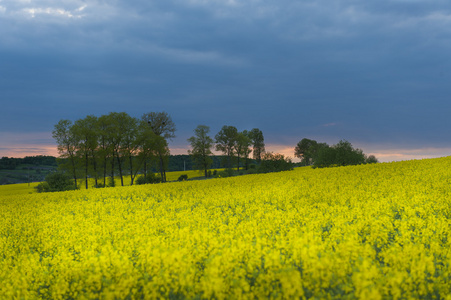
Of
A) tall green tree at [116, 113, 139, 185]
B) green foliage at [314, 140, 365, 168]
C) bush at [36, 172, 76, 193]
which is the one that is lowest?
bush at [36, 172, 76, 193]

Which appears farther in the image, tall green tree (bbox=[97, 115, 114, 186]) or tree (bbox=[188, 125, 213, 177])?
tree (bbox=[188, 125, 213, 177])

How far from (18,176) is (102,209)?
119694mm

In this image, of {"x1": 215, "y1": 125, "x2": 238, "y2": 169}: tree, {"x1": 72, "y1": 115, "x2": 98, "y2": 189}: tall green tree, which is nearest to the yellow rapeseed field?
{"x1": 72, "y1": 115, "x2": 98, "y2": 189}: tall green tree

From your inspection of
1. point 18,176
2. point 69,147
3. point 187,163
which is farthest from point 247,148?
point 18,176

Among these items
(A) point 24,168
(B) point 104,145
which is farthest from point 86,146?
(A) point 24,168

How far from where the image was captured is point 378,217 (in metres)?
10.6

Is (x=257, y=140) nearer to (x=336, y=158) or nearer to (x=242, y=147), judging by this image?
(x=242, y=147)

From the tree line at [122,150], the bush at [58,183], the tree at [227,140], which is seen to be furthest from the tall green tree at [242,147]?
the bush at [58,183]

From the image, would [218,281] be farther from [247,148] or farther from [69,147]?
[247,148]

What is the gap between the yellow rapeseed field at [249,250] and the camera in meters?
5.73

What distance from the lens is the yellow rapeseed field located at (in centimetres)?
573

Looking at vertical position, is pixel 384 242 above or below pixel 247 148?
below

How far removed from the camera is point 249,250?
24.3 feet

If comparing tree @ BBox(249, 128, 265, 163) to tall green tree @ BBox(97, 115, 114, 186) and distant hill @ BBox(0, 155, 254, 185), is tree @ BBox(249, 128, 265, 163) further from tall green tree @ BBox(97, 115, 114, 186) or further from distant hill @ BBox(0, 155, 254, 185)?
tall green tree @ BBox(97, 115, 114, 186)
